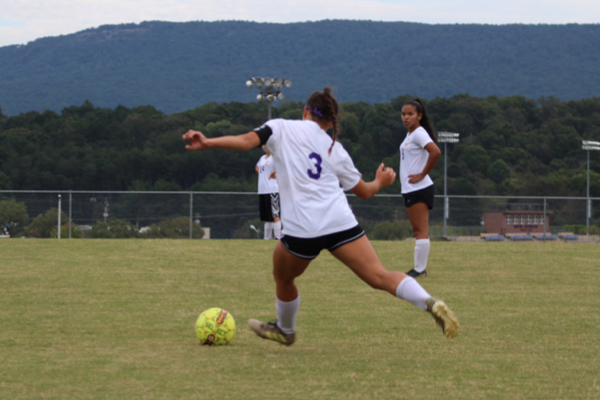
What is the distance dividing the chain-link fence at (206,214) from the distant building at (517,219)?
0.04 metres

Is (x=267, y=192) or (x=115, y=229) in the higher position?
(x=267, y=192)

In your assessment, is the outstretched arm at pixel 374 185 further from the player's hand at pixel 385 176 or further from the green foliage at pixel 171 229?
the green foliage at pixel 171 229

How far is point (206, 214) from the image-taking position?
27.2 m

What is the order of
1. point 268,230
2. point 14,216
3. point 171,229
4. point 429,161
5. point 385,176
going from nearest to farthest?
point 385,176 < point 429,161 < point 268,230 < point 14,216 < point 171,229

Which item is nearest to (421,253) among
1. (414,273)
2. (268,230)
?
(414,273)

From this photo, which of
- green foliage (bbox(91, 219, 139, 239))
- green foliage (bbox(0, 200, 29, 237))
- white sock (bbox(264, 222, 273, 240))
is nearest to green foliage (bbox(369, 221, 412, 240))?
green foliage (bbox(91, 219, 139, 239))

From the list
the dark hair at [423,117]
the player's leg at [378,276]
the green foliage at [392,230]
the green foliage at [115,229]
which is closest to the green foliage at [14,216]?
the green foliage at [115,229]

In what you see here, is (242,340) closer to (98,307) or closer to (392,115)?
Result: (98,307)

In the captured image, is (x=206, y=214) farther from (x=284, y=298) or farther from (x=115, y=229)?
(x=284, y=298)

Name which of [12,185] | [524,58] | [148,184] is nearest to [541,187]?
[148,184]

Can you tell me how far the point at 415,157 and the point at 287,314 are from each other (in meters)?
4.63

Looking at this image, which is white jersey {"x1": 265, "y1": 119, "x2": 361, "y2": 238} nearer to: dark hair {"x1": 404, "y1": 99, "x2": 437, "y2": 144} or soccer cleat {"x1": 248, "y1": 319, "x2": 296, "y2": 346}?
soccer cleat {"x1": 248, "y1": 319, "x2": 296, "y2": 346}

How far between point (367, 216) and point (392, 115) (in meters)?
52.8

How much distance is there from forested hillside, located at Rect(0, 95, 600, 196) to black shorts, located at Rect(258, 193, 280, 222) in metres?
35.6
